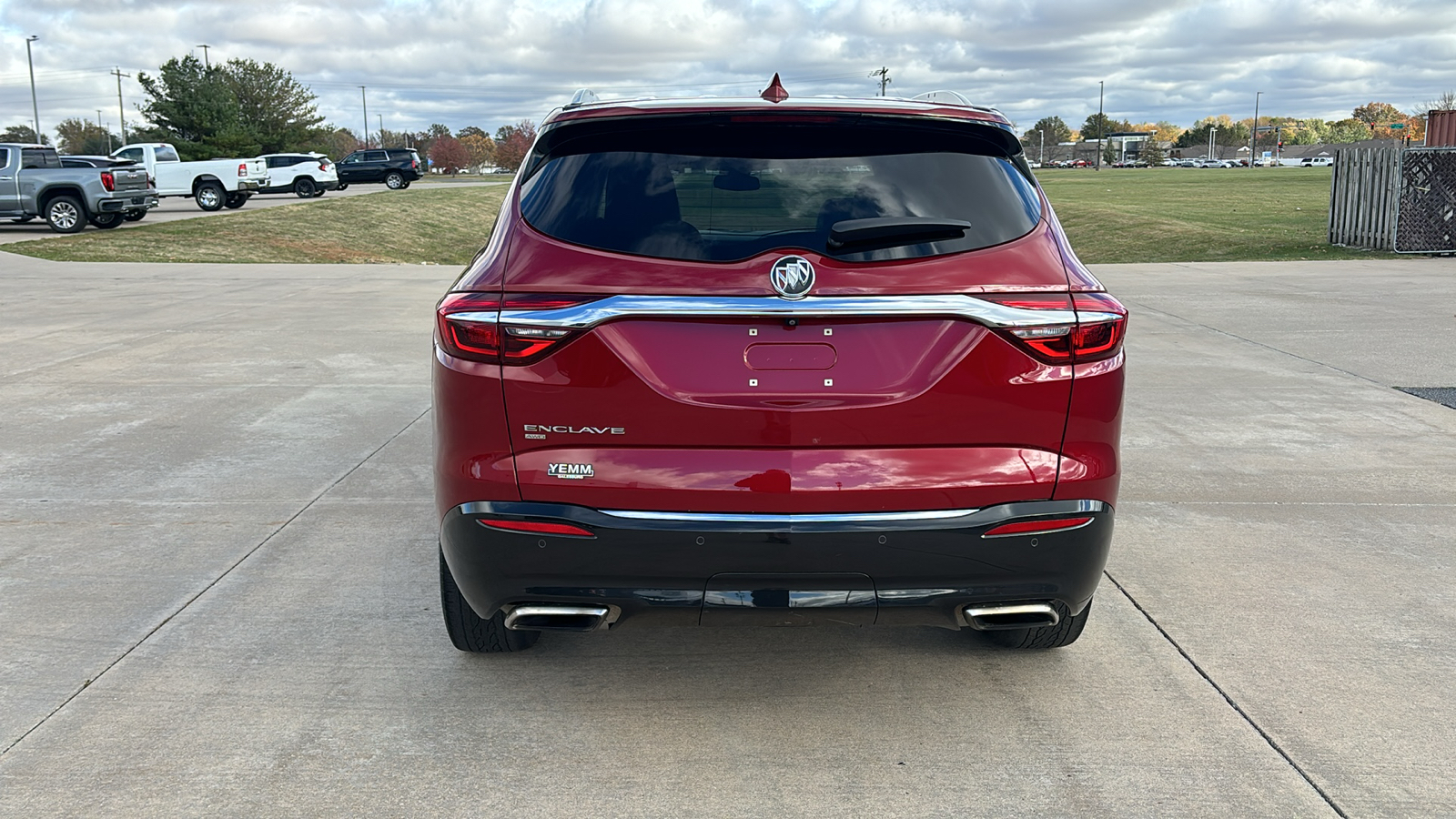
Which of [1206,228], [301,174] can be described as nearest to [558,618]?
[1206,228]

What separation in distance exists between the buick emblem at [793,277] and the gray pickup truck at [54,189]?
27075 millimetres

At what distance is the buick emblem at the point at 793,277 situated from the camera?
293cm

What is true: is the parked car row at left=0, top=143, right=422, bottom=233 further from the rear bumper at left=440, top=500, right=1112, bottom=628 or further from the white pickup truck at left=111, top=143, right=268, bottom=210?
the rear bumper at left=440, top=500, right=1112, bottom=628

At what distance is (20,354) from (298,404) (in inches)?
145

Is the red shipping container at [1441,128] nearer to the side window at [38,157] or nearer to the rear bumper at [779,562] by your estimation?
the rear bumper at [779,562]

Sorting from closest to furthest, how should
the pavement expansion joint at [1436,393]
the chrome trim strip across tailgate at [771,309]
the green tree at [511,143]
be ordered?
the chrome trim strip across tailgate at [771,309]
the pavement expansion joint at [1436,393]
the green tree at [511,143]

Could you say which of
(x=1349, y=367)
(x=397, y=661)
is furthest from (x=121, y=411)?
(x=1349, y=367)

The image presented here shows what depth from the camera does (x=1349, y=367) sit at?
930 cm

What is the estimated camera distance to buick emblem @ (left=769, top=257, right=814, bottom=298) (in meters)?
2.93

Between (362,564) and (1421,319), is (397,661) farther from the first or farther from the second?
(1421,319)

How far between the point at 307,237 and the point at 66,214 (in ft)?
16.4

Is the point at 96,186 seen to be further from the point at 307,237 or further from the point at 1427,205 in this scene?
the point at 1427,205

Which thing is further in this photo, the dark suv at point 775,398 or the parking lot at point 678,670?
the parking lot at point 678,670

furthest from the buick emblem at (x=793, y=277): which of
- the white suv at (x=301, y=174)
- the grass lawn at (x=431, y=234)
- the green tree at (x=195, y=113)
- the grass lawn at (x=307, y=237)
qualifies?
the green tree at (x=195, y=113)
